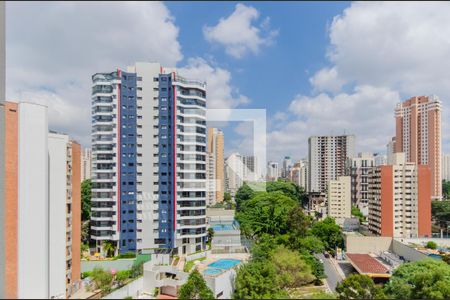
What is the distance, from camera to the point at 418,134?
10.9 m

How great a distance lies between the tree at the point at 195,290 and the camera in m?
3.51

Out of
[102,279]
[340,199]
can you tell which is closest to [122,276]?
[102,279]

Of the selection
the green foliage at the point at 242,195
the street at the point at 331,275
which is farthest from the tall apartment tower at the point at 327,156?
the street at the point at 331,275

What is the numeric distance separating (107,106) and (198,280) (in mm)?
3302

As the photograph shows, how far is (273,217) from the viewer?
730 cm

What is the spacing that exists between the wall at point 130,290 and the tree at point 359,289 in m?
2.50

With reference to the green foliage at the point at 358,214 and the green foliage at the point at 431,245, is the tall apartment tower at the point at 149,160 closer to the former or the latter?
the green foliage at the point at 431,245

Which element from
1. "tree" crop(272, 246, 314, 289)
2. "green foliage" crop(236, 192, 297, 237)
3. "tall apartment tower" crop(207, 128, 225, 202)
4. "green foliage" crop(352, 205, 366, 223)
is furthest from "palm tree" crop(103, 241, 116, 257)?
"green foliage" crop(352, 205, 366, 223)

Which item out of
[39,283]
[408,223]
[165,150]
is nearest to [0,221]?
[39,283]

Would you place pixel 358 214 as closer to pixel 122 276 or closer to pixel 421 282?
pixel 421 282

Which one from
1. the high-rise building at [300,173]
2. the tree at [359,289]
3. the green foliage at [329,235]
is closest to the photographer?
the tree at [359,289]

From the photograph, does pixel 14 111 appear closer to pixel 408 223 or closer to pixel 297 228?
pixel 297 228

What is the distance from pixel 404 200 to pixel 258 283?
6.43 m

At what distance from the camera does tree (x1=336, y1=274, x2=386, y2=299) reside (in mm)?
3586
